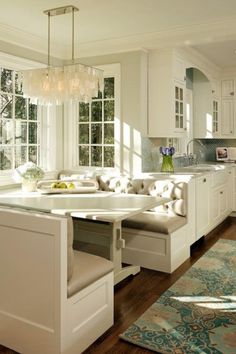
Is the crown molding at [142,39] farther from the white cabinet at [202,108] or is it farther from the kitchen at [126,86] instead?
the white cabinet at [202,108]

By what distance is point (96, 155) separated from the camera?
4.96 metres

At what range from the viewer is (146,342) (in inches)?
93.7

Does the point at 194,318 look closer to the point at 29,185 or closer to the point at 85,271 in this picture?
the point at 85,271

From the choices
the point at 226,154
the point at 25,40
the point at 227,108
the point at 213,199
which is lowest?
the point at 213,199

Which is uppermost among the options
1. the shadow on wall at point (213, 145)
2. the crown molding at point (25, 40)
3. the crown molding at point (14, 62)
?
the crown molding at point (25, 40)

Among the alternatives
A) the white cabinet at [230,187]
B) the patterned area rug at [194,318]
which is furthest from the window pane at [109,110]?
the white cabinet at [230,187]

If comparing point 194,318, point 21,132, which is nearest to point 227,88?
point 21,132

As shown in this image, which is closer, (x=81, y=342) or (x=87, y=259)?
(x=81, y=342)

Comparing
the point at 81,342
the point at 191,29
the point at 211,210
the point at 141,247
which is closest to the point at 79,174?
the point at 141,247

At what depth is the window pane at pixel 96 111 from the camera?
4875 millimetres

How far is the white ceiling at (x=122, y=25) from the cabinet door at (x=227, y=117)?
1712 mm

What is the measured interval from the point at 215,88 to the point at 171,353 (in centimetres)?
500

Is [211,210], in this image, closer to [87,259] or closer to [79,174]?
[79,174]

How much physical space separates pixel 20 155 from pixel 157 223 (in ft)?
6.40
